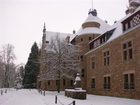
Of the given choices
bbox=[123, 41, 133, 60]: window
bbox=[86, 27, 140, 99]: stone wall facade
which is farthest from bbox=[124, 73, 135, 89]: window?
bbox=[123, 41, 133, 60]: window

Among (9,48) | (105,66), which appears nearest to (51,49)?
(105,66)

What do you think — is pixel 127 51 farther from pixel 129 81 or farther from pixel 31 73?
pixel 31 73

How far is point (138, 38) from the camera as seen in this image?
89.8ft

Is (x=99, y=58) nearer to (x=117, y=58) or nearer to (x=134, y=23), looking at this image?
(x=117, y=58)

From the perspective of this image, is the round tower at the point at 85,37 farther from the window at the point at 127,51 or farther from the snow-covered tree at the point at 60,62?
the window at the point at 127,51

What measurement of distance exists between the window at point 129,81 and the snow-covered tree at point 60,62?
17020 millimetres

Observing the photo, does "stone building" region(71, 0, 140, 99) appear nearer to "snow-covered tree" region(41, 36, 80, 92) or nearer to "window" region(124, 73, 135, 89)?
"window" region(124, 73, 135, 89)

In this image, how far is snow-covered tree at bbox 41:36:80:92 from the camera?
45.7 m

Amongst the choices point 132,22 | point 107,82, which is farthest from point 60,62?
point 132,22

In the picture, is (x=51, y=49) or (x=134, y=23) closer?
(x=134, y=23)

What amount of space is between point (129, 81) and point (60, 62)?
18.9m

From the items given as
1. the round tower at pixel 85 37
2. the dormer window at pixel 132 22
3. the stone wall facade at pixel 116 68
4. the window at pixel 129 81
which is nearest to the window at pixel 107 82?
the stone wall facade at pixel 116 68

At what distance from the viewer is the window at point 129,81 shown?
2846 centimetres

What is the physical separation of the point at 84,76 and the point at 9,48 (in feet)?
115
